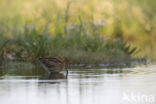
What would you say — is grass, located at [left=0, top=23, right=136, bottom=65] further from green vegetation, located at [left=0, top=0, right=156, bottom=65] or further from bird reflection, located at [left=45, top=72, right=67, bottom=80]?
bird reflection, located at [left=45, top=72, right=67, bottom=80]

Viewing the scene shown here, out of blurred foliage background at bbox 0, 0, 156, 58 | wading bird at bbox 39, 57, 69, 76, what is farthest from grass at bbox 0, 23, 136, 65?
blurred foliage background at bbox 0, 0, 156, 58

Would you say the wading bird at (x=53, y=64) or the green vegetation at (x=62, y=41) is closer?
the wading bird at (x=53, y=64)

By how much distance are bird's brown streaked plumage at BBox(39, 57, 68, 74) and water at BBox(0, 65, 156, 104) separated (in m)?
0.61

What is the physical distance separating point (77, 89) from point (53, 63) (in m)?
4.15

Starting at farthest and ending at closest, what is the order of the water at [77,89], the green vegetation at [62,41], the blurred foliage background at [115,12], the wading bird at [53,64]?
the blurred foliage background at [115,12] < the green vegetation at [62,41] < the wading bird at [53,64] < the water at [77,89]

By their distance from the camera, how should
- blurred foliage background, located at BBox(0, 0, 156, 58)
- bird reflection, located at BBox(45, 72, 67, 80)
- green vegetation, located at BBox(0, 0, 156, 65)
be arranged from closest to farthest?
1. bird reflection, located at BBox(45, 72, 67, 80)
2. green vegetation, located at BBox(0, 0, 156, 65)
3. blurred foliage background, located at BBox(0, 0, 156, 58)

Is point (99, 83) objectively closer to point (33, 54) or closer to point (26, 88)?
point (26, 88)

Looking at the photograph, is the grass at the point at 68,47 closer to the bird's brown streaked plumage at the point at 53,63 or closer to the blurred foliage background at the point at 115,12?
the bird's brown streaked plumage at the point at 53,63

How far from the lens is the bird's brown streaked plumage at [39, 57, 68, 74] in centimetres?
1573

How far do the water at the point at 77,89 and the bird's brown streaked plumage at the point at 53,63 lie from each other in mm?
608

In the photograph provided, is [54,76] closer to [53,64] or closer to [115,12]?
[53,64]

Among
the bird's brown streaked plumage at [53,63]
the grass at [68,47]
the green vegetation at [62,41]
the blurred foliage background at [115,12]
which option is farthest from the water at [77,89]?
the blurred foliage background at [115,12]

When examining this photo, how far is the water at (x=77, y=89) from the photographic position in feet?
33.2

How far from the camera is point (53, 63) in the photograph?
1592cm
